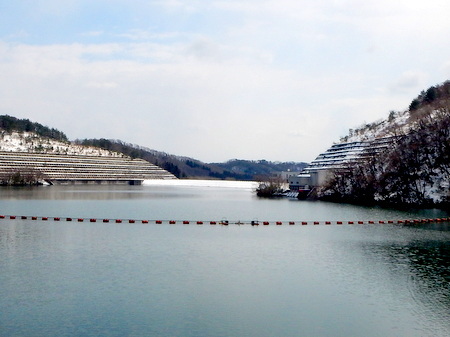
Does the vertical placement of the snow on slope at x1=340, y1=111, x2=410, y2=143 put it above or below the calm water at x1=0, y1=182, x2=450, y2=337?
above

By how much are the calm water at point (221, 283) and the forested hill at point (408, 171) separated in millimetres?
38175

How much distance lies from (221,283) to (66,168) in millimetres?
168333

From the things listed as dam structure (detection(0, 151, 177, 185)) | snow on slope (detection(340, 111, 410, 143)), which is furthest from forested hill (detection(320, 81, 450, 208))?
dam structure (detection(0, 151, 177, 185))

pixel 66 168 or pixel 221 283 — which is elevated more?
pixel 66 168

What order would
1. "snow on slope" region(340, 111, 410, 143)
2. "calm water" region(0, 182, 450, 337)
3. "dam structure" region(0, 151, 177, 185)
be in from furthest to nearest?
"dam structure" region(0, 151, 177, 185) → "snow on slope" region(340, 111, 410, 143) → "calm water" region(0, 182, 450, 337)

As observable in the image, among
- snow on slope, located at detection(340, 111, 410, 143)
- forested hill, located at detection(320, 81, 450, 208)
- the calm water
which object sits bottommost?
the calm water

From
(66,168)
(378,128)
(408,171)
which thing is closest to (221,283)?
(408,171)

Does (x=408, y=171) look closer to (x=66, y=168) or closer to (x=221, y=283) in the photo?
(x=221, y=283)

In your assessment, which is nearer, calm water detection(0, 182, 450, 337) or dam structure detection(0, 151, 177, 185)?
calm water detection(0, 182, 450, 337)

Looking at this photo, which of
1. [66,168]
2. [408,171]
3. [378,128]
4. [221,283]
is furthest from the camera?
[66,168]

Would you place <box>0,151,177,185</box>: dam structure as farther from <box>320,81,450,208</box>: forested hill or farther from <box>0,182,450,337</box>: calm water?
<box>0,182,450,337</box>: calm water

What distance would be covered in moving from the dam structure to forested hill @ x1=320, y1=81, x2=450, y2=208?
107501 millimetres

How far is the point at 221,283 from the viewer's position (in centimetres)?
2498

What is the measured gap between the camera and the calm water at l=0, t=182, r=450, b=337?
19.0 meters
